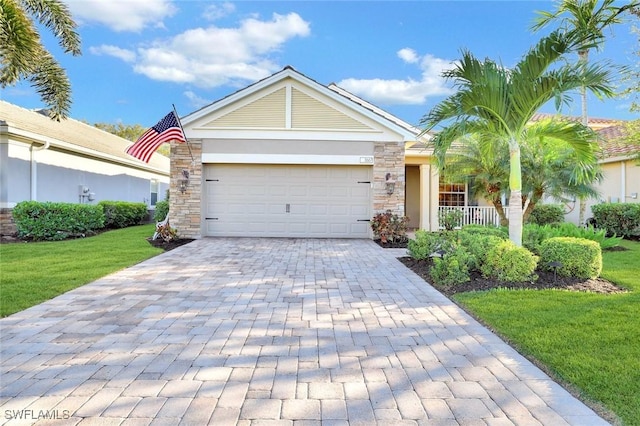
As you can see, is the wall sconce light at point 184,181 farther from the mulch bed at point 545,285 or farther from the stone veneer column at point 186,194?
the mulch bed at point 545,285

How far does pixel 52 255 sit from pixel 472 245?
9054 millimetres

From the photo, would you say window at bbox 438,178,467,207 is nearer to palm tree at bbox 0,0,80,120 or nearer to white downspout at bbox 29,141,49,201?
palm tree at bbox 0,0,80,120

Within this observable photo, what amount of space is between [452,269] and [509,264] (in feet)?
2.92

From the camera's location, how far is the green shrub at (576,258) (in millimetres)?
6207

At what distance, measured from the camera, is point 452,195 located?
1647 cm

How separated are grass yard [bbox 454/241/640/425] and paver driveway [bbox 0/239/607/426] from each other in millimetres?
215

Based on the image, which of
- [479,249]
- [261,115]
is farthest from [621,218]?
[261,115]

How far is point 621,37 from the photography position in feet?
32.2

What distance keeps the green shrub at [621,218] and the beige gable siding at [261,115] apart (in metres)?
11.2

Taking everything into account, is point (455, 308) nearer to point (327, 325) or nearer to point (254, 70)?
point (327, 325)

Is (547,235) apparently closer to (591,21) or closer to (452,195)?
(591,21)

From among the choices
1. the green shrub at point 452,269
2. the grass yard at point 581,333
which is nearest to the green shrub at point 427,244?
the green shrub at point 452,269

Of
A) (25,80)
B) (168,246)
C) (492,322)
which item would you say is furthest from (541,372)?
(25,80)

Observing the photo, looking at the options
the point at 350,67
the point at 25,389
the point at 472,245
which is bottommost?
the point at 25,389
